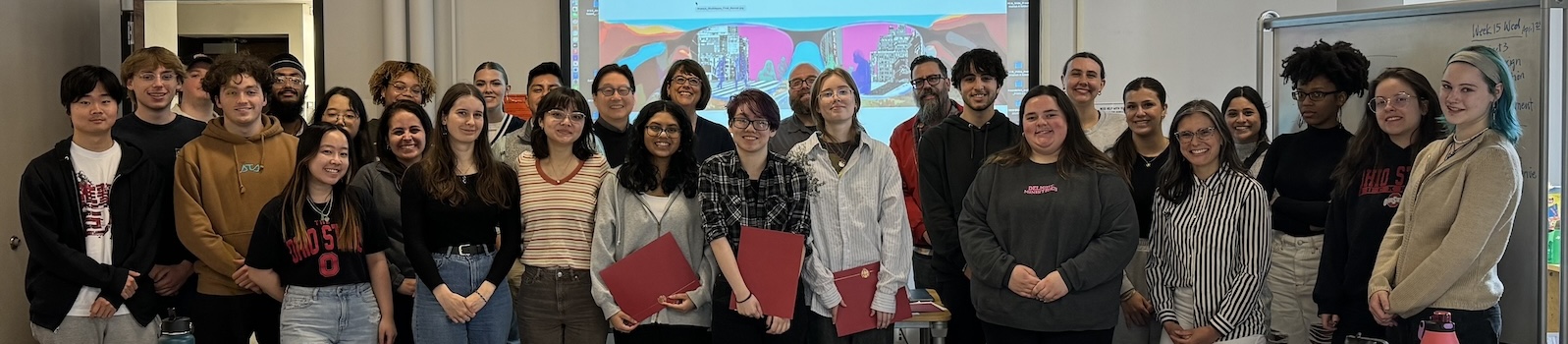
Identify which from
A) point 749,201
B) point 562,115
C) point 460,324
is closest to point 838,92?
point 749,201

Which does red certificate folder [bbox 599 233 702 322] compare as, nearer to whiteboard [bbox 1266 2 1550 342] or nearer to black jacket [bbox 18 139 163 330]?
black jacket [bbox 18 139 163 330]

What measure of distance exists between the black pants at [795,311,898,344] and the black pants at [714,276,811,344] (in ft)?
0.10

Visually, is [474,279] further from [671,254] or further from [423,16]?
[423,16]

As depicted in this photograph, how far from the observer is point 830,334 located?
10.1 ft

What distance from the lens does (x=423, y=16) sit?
18.1ft

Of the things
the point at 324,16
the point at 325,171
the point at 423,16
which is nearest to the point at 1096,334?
the point at 325,171

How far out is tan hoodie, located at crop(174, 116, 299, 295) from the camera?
3.16 m

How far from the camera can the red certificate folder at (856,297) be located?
10.0 ft

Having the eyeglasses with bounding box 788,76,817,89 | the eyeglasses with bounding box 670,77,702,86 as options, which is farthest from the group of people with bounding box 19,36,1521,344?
the eyeglasses with bounding box 788,76,817,89

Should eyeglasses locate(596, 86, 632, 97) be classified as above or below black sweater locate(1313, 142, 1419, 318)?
above

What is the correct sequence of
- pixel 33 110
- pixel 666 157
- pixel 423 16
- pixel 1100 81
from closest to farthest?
pixel 666 157 → pixel 1100 81 → pixel 33 110 → pixel 423 16

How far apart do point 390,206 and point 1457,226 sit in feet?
10.1

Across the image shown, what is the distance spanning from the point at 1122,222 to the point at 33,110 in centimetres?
426

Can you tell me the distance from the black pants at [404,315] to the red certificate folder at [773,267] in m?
1.08
